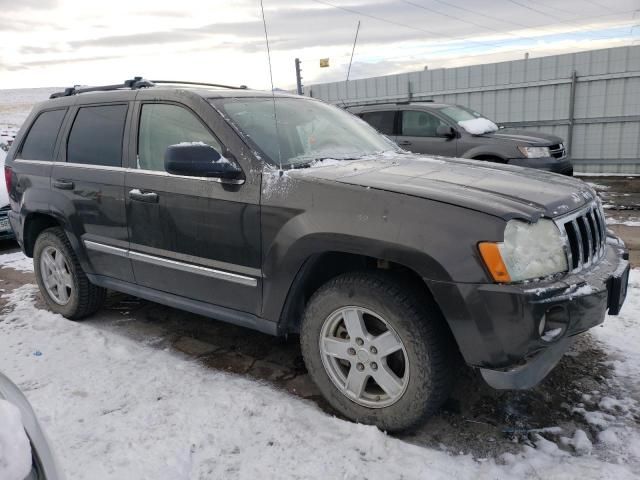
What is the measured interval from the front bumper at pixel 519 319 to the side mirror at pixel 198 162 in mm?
1303

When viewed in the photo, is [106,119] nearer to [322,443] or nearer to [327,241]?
[327,241]

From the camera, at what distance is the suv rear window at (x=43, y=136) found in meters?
4.28

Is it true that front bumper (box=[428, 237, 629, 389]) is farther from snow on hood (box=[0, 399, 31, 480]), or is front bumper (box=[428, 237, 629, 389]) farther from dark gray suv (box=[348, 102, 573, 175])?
dark gray suv (box=[348, 102, 573, 175])

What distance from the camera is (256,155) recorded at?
9.74ft

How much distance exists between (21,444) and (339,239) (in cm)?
157

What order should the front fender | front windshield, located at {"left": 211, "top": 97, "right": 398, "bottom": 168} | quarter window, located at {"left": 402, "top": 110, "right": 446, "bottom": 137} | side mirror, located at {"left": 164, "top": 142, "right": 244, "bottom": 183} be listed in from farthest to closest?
quarter window, located at {"left": 402, "top": 110, "right": 446, "bottom": 137}
front windshield, located at {"left": 211, "top": 97, "right": 398, "bottom": 168}
side mirror, located at {"left": 164, "top": 142, "right": 244, "bottom": 183}
the front fender

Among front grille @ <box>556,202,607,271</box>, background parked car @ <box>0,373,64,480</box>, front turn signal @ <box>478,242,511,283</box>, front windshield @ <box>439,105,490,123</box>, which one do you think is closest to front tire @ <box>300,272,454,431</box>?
front turn signal @ <box>478,242,511,283</box>

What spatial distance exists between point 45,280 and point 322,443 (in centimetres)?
314

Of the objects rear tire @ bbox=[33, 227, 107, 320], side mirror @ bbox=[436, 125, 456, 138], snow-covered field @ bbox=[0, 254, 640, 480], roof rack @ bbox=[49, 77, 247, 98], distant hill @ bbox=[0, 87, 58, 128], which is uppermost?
distant hill @ bbox=[0, 87, 58, 128]

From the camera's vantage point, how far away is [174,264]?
3.35 meters

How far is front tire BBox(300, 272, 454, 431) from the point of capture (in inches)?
98.0

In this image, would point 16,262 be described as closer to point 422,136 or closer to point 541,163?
point 422,136

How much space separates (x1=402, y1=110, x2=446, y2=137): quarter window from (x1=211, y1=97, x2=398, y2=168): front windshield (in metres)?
5.21

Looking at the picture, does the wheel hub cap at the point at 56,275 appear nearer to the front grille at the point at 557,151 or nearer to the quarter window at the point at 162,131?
the quarter window at the point at 162,131
